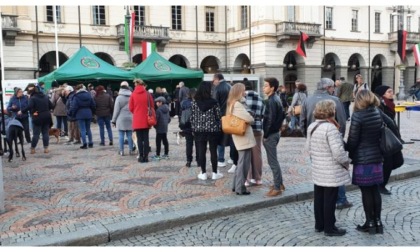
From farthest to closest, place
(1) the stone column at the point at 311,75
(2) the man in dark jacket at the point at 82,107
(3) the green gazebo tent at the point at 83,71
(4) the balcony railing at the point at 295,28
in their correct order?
(1) the stone column at the point at 311,75 < (4) the balcony railing at the point at 295,28 < (3) the green gazebo tent at the point at 83,71 < (2) the man in dark jacket at the point at 82,107

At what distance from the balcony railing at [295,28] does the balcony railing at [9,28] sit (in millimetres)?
19545

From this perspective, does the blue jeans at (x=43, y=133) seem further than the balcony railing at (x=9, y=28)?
No

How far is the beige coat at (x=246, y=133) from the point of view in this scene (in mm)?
6852

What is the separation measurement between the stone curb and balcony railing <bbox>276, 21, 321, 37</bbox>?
1217 inches

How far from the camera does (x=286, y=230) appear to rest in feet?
18.3

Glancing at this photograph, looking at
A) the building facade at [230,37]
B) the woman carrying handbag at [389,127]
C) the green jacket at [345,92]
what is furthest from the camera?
the building facade at [230,37]

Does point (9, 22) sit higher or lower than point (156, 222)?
higher

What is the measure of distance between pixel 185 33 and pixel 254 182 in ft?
109

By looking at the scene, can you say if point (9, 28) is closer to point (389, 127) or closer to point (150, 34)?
point (150, 34)

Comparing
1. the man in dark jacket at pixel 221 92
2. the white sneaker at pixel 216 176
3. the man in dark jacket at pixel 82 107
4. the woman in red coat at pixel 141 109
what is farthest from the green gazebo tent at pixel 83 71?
the white sneaker at pixel 216 176

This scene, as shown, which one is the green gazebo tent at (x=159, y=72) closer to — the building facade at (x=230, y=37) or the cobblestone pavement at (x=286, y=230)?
the building facade at (x=230, y=37)

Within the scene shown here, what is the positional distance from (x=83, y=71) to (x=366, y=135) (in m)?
15.2

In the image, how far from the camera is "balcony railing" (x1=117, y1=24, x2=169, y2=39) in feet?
119

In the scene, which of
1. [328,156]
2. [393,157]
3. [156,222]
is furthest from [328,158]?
[156,222]
